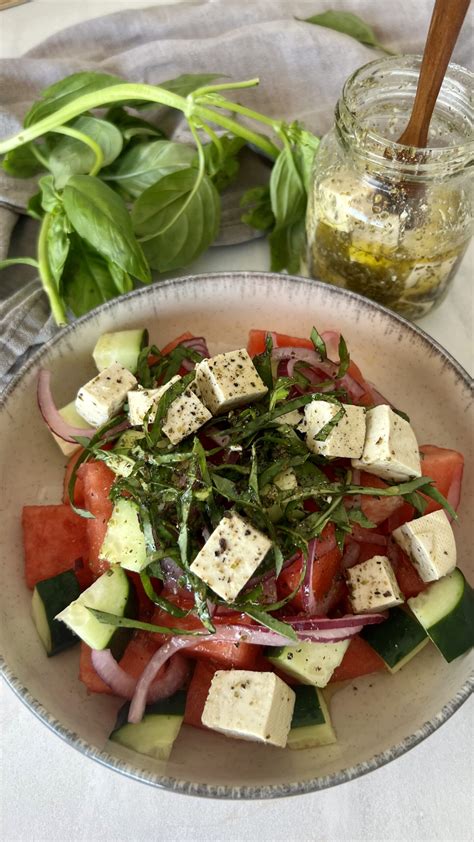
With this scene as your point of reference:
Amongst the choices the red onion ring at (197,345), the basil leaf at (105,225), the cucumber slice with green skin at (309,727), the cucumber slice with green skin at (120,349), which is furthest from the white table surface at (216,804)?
the basil leaf at (105,225)

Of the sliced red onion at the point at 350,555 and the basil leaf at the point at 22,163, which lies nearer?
the sliced red onion at the point at 350,555

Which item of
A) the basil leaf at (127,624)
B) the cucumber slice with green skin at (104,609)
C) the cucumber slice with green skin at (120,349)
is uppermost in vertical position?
the cucumber slice with green skin at (120,349)

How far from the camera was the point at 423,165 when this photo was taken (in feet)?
5.39

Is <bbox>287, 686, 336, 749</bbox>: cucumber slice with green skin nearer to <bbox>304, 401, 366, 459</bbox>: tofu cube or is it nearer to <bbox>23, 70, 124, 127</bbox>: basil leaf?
<bbox>304, 401, 366, 459</bbox>: tofu cube

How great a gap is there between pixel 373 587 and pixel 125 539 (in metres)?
0.53

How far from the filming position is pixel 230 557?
1414 millimetres

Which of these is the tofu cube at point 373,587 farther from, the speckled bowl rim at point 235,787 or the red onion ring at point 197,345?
the red onion ring at point 197,345

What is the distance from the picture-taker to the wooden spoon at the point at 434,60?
151cm

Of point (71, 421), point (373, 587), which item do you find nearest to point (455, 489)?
point (373, 587)

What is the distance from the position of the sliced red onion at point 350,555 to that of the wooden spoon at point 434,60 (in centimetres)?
100

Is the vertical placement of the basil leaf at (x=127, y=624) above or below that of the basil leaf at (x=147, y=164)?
below

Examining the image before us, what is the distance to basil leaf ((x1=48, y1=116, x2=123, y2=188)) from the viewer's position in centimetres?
205

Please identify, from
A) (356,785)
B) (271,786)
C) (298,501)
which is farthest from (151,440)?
(356,785)

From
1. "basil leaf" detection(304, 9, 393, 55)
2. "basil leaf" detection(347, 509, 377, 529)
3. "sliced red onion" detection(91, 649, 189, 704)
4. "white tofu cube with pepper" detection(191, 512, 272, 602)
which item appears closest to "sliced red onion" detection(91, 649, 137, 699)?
"sliced red onion" detection(91, 649, 189, 704)
